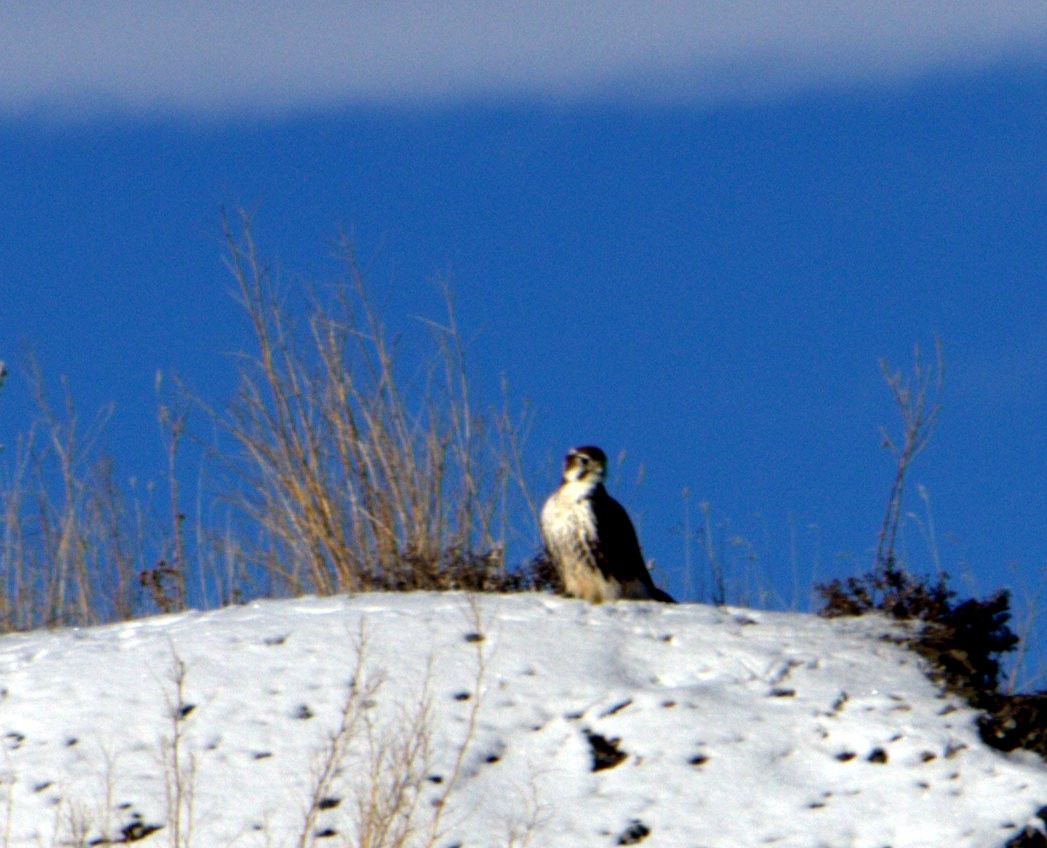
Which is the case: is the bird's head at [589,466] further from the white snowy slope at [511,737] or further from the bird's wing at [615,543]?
the white snowy slope at [511,737]

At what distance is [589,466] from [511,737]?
1.38 metres

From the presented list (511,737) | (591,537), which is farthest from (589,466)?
(511,737)

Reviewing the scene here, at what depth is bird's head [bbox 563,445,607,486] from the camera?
5355mm

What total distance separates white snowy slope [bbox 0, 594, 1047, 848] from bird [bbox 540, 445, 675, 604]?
0.37 m

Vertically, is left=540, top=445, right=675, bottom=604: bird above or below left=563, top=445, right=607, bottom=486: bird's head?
below

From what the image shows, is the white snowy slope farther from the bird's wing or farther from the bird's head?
the bird's head

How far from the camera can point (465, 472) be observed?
5.81 metres

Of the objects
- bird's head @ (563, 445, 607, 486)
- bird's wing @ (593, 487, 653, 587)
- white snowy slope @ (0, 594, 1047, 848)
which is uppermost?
bird's head @ (563, 445, 607, 486)

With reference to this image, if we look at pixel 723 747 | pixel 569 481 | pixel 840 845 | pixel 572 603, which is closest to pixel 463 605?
pixel 572 603

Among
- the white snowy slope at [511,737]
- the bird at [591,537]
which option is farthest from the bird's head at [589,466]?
the white snowy slope at [511,737]

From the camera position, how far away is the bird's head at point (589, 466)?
17.6 feet

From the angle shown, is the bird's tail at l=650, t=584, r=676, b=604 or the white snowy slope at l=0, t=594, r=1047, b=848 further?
the bird's tail at l=650, t=584, r=676, b=604

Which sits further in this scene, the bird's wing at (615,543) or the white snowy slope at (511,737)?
the bird's wing at (615,543)

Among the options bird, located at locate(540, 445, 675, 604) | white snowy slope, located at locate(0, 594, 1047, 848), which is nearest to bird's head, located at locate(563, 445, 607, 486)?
bird, located at locate(540, 445, 675, 604)
